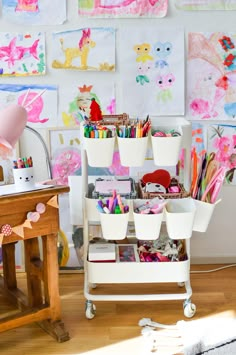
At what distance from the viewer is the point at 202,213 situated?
1.95m

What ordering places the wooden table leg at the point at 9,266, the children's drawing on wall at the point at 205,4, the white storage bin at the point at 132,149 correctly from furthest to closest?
the children's drawing on wall at the point at 205,4 < the wooden table leg at the point at 9,266 < the white storage bin at the point at 132,149

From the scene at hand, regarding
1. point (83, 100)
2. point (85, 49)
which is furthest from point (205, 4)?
point (83, 100)

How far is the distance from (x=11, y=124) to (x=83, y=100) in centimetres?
66

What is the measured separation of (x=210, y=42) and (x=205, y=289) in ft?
3.49

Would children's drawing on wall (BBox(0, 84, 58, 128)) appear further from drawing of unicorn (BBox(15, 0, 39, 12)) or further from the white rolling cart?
the white rolling cart

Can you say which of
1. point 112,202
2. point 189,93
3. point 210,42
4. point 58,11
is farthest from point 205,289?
point 58,11

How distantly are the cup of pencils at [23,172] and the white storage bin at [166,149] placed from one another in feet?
1.44

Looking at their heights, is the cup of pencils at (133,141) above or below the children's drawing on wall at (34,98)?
below

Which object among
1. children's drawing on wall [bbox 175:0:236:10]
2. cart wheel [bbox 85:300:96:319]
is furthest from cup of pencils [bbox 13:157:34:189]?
children's drawing on wall [bbox 175:0:236:10]

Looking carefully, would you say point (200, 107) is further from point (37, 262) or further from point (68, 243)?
point (37, 262)

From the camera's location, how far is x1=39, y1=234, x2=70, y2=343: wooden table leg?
72.7 inches

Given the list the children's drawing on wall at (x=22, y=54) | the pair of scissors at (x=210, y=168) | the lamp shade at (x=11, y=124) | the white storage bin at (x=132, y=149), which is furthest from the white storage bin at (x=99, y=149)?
the children's drawing on wall at (x=22, y=54)

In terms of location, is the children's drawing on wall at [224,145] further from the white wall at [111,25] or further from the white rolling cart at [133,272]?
the white rolling cart at [133,272]

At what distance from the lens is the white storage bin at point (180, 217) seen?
6.10ft
